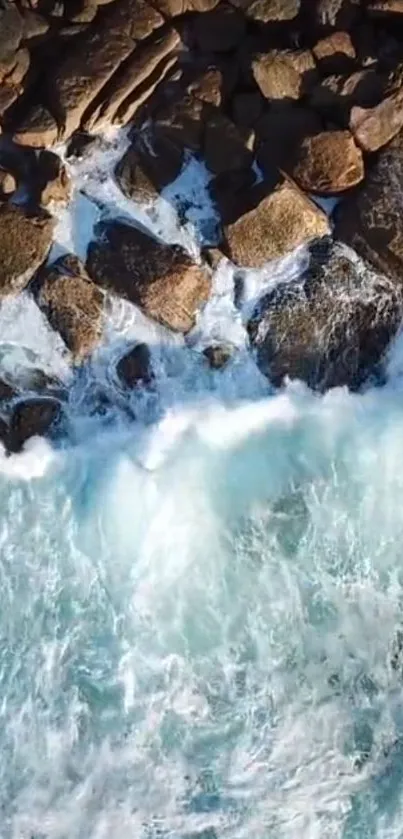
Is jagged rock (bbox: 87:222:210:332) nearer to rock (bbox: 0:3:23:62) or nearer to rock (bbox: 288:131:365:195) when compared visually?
rock (bbox: 288:131:365:195)

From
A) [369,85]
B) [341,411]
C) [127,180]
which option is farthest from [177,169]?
[341,411]

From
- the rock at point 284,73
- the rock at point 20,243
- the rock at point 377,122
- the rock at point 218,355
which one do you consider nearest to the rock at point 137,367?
the rock at point 218,355

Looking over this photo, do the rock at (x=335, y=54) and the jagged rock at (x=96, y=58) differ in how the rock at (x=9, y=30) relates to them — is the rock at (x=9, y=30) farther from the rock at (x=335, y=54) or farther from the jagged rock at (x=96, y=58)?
the rock at (x=335, y=54)

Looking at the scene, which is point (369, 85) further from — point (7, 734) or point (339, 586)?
point (7, 734)

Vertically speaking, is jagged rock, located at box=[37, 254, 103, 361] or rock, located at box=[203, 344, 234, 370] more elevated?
jagged rock, located at box=[37, 254, 103, 361]

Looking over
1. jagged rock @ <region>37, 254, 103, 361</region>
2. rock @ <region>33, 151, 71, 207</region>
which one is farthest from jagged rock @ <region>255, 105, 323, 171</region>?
jagged rock @ <region>37, 254, 103, 361</region>

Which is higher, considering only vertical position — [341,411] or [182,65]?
[182,65]

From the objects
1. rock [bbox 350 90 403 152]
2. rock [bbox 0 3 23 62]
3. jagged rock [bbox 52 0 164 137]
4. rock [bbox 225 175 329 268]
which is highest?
rock [bbox 0 3 23 62]
